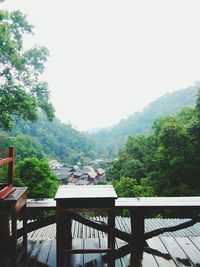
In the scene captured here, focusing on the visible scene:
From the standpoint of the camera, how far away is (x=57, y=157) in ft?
160

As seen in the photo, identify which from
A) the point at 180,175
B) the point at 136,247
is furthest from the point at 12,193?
the point at 180,175

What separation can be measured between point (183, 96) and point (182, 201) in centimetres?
5263

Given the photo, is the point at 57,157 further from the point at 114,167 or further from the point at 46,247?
the point at 46,247

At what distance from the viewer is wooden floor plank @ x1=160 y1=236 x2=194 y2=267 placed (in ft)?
8.73

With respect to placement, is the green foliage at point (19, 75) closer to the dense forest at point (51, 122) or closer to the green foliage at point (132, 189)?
the dense forest at point (51, 122)

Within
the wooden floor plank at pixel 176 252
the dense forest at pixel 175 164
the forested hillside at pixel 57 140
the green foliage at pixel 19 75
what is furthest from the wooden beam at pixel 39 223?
the forested hillside at pixel 57 140

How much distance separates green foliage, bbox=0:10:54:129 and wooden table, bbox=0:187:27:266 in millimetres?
7133

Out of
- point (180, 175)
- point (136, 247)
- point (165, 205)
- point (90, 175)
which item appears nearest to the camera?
point (165, 205)

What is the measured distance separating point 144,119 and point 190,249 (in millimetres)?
49599

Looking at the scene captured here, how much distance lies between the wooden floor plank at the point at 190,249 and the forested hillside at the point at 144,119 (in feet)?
142

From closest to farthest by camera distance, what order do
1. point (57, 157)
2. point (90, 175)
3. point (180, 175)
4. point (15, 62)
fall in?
point (15, 62)
point (180, 175)
point (90, 175)
point (57, 157)

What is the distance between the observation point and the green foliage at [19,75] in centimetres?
940

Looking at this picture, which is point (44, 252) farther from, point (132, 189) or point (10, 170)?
point (132, 189)

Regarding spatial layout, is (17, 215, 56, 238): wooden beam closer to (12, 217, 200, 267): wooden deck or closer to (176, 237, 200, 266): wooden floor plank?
(12, 217, 200, 267): wooden deck
